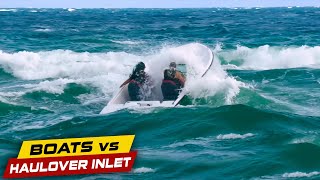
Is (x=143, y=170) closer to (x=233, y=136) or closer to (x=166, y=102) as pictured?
(x=233, y=136)

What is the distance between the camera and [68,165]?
7.81m

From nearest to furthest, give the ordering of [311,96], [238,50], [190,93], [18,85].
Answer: [190,93] → [311,96] → [18,85] → [238,50]

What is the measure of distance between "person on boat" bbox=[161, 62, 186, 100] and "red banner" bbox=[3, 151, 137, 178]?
6054 mm

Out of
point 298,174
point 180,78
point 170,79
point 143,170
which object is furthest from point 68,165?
point 180,78

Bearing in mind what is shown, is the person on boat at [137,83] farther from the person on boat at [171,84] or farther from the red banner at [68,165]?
the red banner at [68,165]

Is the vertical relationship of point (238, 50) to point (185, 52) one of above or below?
below

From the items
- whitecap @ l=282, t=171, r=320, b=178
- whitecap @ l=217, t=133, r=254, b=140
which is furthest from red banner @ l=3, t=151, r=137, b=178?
whitecap @ l=217, t=133, r=254, b=140

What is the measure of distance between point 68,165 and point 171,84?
723cm

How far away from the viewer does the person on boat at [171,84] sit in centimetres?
1462

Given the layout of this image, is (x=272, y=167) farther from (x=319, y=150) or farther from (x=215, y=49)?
(x=215, y=49)

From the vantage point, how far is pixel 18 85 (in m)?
21.0

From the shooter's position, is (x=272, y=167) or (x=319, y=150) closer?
(x=272, y=167)

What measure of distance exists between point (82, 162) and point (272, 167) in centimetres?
358

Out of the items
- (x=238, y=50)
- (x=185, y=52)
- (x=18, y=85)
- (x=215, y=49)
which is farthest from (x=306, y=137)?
(x=215, y=49)
